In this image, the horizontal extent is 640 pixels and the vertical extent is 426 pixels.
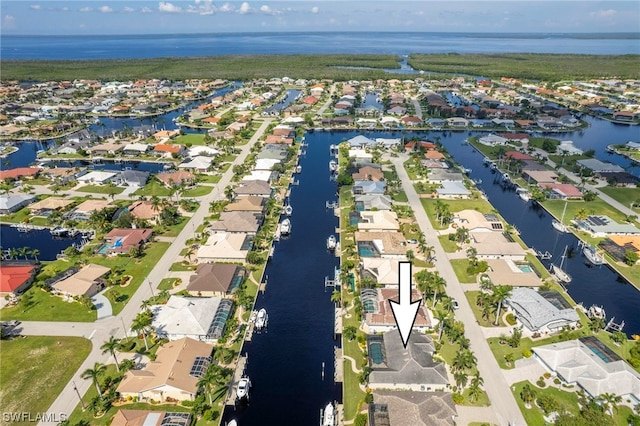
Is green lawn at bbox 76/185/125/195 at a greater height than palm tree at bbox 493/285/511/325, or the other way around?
green lawn at bbox 76/185/125/195

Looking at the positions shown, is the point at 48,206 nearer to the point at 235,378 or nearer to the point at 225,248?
the point at 225,248

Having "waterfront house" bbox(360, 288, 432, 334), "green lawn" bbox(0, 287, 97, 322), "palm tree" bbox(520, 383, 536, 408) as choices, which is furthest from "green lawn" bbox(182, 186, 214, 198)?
"palm tree" bbox(520, 383, 536, 408)

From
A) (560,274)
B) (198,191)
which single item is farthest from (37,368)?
(560,274)

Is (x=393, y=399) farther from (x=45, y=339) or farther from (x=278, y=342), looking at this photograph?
(x=45, y=339)

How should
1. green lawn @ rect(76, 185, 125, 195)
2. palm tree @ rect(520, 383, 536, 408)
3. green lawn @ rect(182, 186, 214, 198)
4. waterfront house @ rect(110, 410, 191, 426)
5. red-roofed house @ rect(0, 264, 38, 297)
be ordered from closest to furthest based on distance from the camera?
waterfront house @ rect(110, 410, 191, 426), palm tree @ rect(520, 383, 536, 408), red-roofed house @ rect(0, 264, 38, 297), green lawn @ rect(182, 186, 214, 198), green lawn @ rect(76, 185, 125, 195)

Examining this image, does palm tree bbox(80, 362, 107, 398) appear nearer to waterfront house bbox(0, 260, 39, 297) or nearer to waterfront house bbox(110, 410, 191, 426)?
waterfront house bbox(110, 410, 191, 426)

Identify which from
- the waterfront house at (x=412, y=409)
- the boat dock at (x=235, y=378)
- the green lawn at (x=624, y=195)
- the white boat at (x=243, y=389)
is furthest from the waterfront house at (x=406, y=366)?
the green lawn at (x=624, y=195)

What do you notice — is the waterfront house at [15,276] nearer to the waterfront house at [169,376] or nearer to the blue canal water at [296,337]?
the waterfront house at [169,376]
